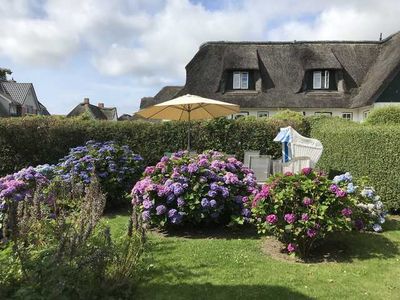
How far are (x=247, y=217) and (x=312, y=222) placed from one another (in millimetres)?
1658

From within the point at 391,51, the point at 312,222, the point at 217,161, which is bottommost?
the point at 312,222

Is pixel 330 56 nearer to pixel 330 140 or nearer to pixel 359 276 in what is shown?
pixel 330 140

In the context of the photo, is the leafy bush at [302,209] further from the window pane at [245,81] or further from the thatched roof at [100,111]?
the thatched roof at [100,111]

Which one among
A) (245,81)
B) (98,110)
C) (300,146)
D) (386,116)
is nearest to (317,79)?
(245,81)

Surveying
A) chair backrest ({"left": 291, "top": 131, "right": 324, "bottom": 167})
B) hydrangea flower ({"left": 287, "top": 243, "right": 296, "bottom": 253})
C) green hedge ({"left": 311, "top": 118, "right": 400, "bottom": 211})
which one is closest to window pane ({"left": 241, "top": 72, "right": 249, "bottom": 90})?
chair backrest ({"left": 291, "top": 131, "right": 324, "bottom": 167})

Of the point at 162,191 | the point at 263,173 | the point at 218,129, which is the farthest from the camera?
the point at 218,129

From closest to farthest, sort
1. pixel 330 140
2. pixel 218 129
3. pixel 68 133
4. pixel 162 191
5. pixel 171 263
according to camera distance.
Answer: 1. pixel 171 263
2. pixel 162 191
3. pixel 330 140
4. pixel 68 133
5. pixel 218 129

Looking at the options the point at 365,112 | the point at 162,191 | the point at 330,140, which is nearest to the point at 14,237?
the point at 162,191

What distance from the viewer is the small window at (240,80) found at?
26.9 metres

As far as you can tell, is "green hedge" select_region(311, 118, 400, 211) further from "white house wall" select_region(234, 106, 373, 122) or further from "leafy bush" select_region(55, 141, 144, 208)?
"white house wall" select_region(234, 106, 373, 122)

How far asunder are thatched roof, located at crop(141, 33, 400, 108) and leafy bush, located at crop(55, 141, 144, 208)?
17.0m

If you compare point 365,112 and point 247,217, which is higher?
point 365,112

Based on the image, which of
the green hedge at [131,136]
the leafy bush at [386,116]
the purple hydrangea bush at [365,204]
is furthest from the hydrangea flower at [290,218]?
the green hedge at [131,136]

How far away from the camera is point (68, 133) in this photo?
42.0ft
